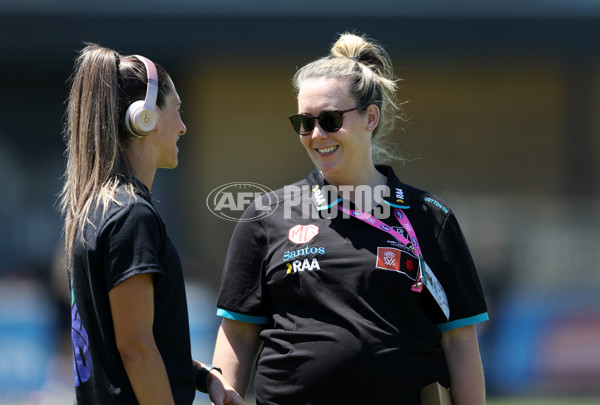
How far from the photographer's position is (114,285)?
8.36 ft

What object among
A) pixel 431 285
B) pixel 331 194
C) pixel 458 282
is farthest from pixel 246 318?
pixel 458 282

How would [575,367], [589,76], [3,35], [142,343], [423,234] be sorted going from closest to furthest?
[142,343]
[423,234]
[575,367]
[3,35]
[589,76]

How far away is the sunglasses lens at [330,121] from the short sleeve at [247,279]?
46 centimetres

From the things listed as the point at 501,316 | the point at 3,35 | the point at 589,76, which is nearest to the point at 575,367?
the point at 501,316

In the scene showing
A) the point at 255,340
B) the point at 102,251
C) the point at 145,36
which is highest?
the point at 145,36

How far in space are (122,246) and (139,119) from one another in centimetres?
46

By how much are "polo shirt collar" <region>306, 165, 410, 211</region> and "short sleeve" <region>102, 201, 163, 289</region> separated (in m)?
0.92

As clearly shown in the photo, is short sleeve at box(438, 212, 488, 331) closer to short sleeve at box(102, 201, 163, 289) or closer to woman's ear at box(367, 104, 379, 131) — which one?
woman's ear at box(367, 104, 379, 131)

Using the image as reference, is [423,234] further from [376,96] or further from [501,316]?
[501,316]

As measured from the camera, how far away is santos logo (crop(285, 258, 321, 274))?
3150 millimetres

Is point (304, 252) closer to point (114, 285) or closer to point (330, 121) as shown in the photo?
point (330, 121)

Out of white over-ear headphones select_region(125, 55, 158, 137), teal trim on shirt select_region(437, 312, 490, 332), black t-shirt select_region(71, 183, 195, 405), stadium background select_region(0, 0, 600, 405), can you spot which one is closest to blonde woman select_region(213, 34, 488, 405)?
teal trim on shirt select_region(437, 312, 490, 332)

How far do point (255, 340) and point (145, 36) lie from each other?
35.2 ft

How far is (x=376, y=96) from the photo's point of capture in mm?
3445
